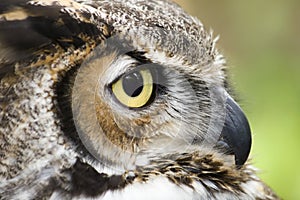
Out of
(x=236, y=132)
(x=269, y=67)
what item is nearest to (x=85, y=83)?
(x=236, y=132)

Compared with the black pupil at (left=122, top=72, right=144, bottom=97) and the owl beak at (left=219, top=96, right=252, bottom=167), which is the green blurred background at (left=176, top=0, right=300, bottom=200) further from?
the black pupil at (left=122, top=72, right=144, bottom=97)

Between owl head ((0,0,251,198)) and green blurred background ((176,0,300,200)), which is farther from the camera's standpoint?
green blurred background ((176,0,300,200))

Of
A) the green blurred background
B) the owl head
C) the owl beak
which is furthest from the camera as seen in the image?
the green blurred background

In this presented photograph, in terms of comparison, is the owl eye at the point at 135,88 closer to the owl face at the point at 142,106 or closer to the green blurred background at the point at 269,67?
the owl face at the point at 142,106

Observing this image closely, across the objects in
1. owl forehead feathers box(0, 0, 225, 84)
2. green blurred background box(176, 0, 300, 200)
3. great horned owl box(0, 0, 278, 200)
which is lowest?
green blurred background box(176, 0, 300, 200)

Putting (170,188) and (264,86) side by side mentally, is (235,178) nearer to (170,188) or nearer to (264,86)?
(170,188)

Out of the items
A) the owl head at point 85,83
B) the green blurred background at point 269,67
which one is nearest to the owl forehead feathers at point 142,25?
the owl head at point 85,83

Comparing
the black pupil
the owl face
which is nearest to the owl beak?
the owl face

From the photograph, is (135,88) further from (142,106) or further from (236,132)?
(236,132)
